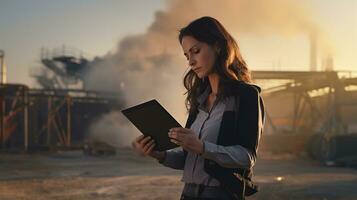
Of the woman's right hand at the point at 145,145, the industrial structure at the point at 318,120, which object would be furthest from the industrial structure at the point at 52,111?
the woman's right hand at the point at 145,145

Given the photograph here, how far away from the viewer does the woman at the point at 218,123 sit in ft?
5.92

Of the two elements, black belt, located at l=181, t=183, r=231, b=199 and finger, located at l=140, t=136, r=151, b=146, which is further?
finger, located at l=140, t=136, r=151, b=146

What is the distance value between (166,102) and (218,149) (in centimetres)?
3047

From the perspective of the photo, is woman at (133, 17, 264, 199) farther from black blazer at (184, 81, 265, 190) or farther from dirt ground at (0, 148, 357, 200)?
dirt ground at (0, 148, 357, 200)

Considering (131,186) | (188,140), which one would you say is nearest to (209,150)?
(188,140)

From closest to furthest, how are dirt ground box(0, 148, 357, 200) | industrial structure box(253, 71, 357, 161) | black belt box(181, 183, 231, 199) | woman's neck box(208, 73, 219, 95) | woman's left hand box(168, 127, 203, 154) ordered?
woman's left hand box(168, 127, 203, 154) < black belt box(181, 183, 231, 199) < woman's neck box(208, 73, 219, 95) < dirt ground box(0, 148, 357, 200) < industrial structure box(253, 71, 357, 161)

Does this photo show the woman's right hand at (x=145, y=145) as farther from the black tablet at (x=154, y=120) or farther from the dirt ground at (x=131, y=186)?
the dirt ground at (x=131, y=186)

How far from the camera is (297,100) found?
25172 mm

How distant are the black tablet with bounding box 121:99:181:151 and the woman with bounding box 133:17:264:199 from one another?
47 millimetres

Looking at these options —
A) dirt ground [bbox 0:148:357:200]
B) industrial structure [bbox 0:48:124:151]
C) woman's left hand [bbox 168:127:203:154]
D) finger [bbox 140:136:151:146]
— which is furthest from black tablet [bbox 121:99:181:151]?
industrial structure [bbox 0:48:124:151]

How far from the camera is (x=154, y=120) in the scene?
1.95 metres

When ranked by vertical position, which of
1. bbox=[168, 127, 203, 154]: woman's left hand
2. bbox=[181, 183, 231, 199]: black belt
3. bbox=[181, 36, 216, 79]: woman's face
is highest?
bbox=[181, 36, 216, 79]: woman's face

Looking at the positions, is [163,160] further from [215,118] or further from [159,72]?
[159,72]

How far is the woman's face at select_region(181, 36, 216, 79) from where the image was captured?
6.45 feet
